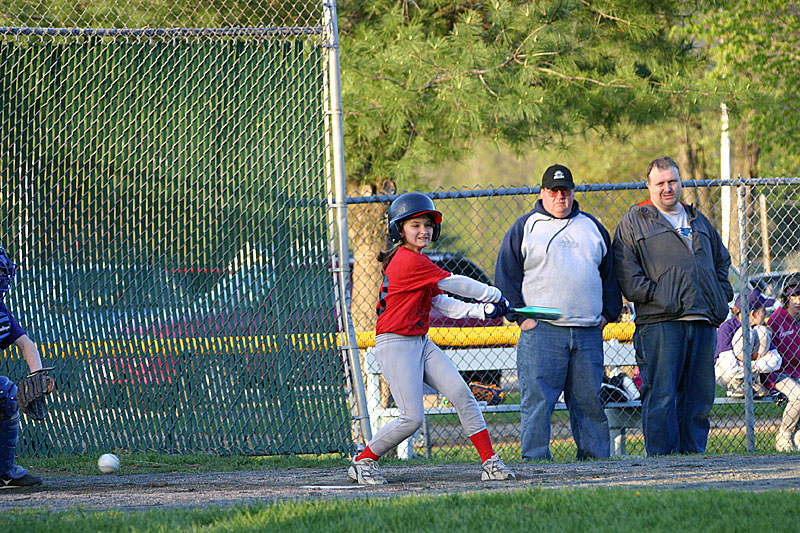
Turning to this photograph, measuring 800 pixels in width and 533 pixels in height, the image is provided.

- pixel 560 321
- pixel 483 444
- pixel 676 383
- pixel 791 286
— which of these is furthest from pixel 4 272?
pixel 791 286

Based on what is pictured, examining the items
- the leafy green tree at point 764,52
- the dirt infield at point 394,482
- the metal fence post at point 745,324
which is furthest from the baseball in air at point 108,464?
the leafy green tree at point 764,52

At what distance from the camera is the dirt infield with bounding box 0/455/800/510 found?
4699 millimetres

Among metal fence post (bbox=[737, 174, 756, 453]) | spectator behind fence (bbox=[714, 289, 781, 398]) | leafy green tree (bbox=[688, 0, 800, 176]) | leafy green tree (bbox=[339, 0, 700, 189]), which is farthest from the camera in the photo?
leafy green tree (bbox=[688, 0, 800, 176])

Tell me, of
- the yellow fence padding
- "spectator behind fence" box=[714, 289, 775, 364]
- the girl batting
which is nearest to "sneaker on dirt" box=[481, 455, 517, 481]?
the girl batting

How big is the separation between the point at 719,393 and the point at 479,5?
204 inches

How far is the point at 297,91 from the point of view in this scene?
21.1 ft

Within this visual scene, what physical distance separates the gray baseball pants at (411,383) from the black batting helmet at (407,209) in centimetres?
58

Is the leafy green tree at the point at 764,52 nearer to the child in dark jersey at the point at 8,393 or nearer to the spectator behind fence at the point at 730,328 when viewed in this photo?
the spectator behind fence at the point at 730,328

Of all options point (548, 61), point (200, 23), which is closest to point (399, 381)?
point (200, 23)

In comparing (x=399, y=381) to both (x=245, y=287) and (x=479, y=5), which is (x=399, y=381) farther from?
(x=479, y=5)

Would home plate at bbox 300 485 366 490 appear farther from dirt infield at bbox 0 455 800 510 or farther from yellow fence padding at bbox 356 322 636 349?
yellow fence padding at bbox 356 322 636 349

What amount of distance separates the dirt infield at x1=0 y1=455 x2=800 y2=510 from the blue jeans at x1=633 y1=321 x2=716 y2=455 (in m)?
0.34

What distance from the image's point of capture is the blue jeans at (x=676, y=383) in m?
6.19

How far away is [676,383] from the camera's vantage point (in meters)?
6.23
